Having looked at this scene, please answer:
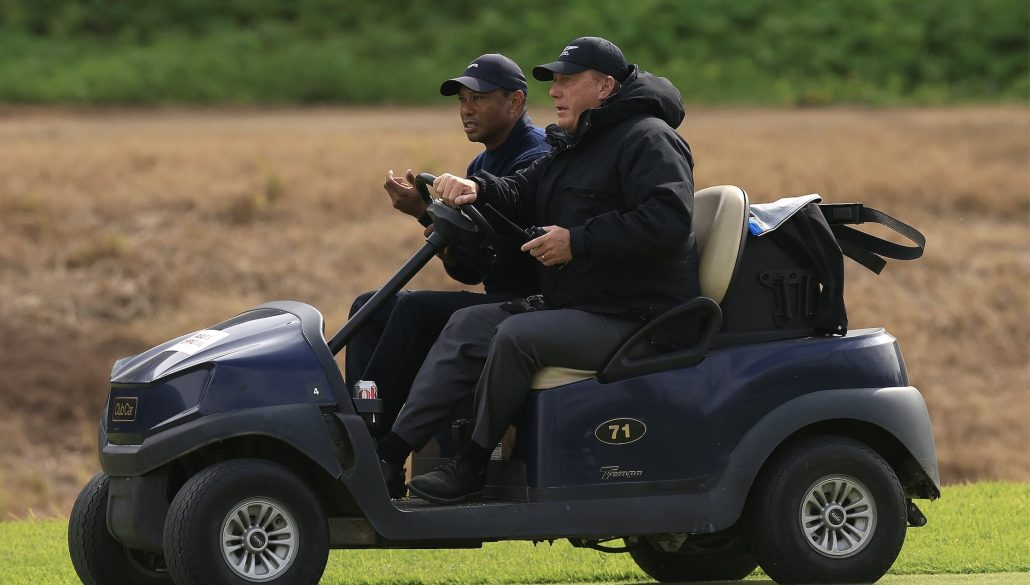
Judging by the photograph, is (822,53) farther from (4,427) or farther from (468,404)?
(468,404)

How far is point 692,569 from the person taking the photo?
740cm

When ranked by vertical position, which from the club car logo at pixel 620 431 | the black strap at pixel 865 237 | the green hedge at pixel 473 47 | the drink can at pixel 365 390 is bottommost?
the green hedge at pixel 473 47

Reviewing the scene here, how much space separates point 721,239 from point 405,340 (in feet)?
3.98

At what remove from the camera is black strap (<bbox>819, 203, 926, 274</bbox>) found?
6848 millimetres

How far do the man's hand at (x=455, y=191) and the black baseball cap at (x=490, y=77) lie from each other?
769mm

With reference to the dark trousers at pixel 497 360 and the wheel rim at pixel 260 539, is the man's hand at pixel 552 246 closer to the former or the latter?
the dark trousers at pixel 497 360

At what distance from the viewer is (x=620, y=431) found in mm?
6293

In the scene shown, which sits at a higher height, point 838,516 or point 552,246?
point 552,246

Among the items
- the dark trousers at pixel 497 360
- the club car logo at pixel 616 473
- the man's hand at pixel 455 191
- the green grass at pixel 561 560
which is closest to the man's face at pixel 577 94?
the man's hand at pixel 455 191

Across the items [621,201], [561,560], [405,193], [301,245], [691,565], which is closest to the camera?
[621,201]

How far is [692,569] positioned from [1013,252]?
1199 cm

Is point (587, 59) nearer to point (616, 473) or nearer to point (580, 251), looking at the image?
point (580, 251)

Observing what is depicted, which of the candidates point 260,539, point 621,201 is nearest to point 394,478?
point 260,539

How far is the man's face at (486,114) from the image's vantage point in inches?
283
